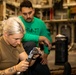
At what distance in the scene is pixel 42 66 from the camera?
286 cm

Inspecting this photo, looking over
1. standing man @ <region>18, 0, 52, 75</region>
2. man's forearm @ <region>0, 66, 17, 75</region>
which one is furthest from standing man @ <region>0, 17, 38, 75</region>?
standing man @ <region>18, 0, 52, 75</region>

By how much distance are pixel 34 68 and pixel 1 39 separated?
2.20 ft

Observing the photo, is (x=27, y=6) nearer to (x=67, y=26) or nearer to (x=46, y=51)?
(x=46, y=51)

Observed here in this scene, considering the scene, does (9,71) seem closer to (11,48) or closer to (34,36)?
(11,48)

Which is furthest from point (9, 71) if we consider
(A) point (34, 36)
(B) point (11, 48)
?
(A) point (34, 36)

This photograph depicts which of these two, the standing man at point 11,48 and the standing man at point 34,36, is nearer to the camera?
the standing man at point 11,48

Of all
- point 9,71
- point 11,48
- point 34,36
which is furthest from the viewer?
point 34,36

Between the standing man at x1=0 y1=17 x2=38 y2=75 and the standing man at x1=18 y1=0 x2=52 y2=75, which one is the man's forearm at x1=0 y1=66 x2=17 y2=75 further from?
the standing man at x1=18 y1=0 x2=52 y2=75

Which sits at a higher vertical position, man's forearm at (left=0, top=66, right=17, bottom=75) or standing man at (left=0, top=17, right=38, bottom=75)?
standing man at (left=0, top=17, right=38, bottom=75)

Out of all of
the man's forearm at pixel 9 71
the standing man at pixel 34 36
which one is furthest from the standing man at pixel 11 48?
the standing man at pixel 34 36

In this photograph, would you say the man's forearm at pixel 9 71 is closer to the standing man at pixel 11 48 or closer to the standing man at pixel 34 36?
the standing man at pixel 11 48

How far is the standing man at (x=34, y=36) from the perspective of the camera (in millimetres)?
2746

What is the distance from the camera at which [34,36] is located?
110 inches

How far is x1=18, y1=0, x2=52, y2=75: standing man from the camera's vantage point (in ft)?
9.01
